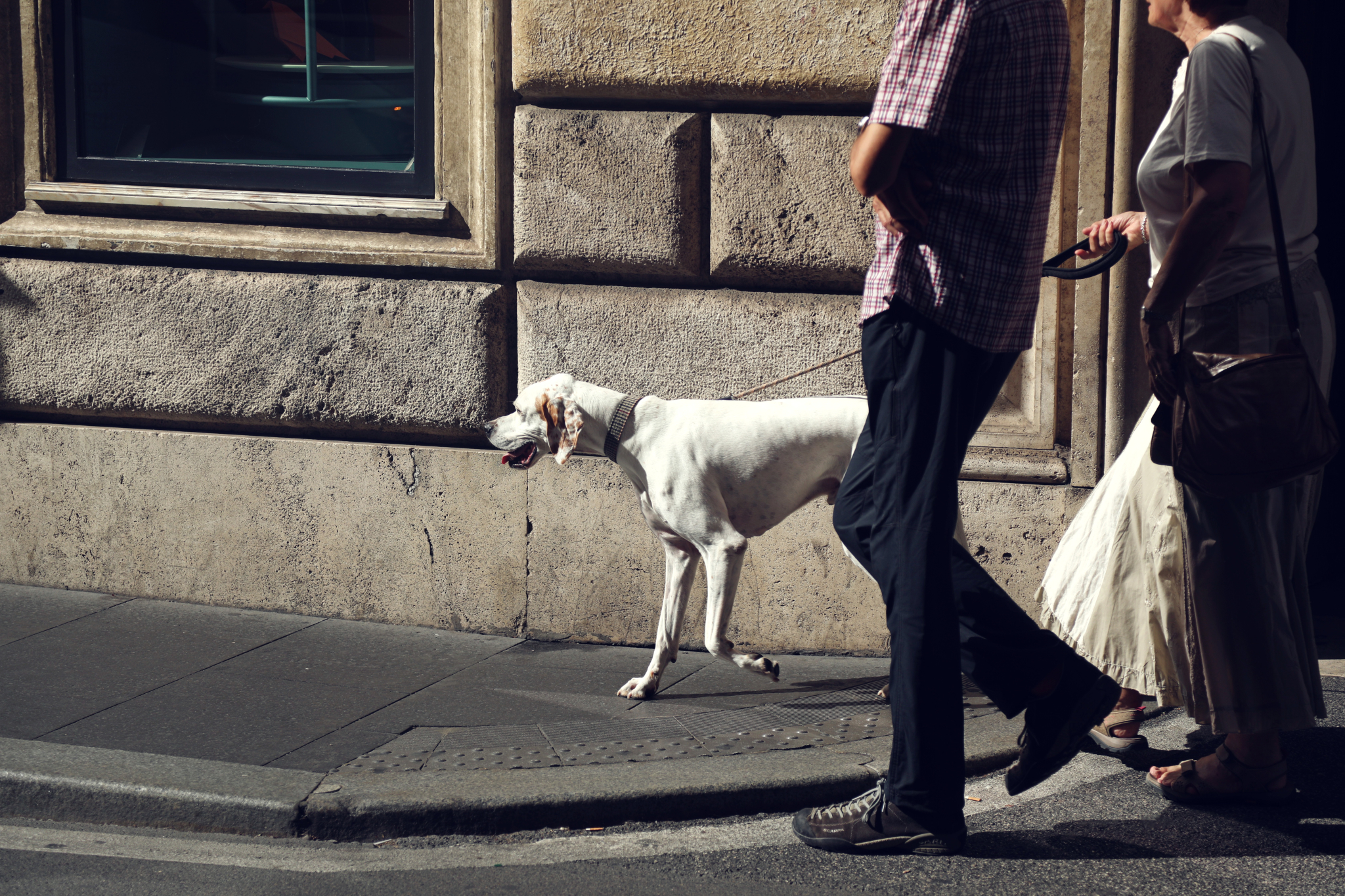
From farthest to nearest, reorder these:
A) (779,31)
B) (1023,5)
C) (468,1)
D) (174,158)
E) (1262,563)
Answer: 1. (174,158)
2. (468,1)
3. (779,31)
4. (1262,563)
5. (1023,5)

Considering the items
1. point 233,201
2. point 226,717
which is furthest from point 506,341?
point 226,717

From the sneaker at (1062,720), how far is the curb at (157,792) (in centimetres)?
182

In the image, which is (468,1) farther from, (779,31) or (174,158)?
(174,158)

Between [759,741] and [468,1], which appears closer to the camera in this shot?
[759,741]

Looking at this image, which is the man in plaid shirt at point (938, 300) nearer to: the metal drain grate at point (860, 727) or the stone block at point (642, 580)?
the metal drain grate at point (860, 727)

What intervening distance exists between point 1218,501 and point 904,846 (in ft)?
3.63

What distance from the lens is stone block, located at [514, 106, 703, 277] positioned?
4828 millimetres

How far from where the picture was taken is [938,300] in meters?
2.80

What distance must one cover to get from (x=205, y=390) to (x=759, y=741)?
114 inches

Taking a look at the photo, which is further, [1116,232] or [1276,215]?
[1116,232]

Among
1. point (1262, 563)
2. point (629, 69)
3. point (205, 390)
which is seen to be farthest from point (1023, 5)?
point (205, 390)

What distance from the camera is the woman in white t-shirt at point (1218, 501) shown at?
2912mm

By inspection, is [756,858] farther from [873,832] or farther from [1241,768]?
[1241,768]

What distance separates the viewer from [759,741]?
12.5 feet
